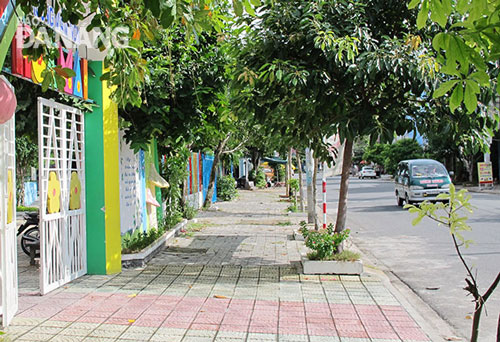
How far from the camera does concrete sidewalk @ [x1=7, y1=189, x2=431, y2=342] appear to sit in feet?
16.0

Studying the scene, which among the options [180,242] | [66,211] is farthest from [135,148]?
[180,242]

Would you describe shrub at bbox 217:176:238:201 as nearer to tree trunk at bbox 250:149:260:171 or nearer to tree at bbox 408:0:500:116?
tree trunk at bbox 250:149:260:171

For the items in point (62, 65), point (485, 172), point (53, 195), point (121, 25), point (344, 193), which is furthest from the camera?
point (485, 172)

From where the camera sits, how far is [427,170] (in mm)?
19844

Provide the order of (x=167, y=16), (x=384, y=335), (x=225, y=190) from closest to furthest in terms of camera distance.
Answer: (x=167, y=16) < (x=384, y=335) < (x=225, y=190)

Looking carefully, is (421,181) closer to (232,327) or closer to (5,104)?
(232,327)

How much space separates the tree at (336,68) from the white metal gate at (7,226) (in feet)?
11.2

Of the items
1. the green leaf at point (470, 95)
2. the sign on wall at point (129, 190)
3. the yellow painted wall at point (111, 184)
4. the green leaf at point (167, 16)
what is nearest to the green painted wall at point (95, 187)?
the yellow painted wall at point (111, 184)

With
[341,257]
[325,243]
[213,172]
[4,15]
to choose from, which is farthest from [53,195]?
[213,172]

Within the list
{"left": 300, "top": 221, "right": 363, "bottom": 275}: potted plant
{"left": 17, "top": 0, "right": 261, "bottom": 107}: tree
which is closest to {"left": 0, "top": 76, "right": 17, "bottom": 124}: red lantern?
{"left": 17, "top": 0, "right": 261, "bottom": 107}: tree

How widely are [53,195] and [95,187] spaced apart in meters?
1.02

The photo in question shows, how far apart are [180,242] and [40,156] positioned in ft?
18.5

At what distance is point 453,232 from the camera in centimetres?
247

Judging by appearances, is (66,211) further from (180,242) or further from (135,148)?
(180,242)
